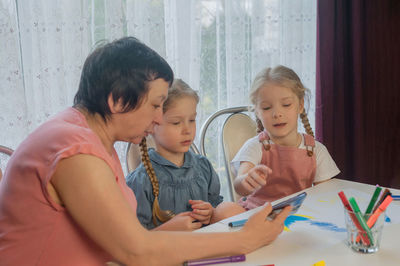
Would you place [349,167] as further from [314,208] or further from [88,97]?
[88,97]

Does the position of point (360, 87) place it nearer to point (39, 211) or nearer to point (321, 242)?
point (321, 242)

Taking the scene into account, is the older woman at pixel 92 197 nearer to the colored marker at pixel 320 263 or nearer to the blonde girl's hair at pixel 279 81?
the colored marker at pixel 320 263

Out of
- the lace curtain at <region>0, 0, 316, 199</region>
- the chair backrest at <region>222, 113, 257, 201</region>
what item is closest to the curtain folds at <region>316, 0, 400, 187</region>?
the lace curtain at <region>0, 0, 316, 199</region>

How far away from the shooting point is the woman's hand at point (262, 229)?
909 millimetres

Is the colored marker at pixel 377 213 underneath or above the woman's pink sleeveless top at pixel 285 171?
above

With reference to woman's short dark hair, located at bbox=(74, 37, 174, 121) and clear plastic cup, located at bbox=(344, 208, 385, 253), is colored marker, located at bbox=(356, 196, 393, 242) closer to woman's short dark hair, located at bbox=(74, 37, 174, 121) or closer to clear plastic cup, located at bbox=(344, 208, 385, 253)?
clear plastic cup, located at bbox=(344, 208, 385, 253)

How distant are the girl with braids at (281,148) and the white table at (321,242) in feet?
1.50

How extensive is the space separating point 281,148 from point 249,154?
0.44ft

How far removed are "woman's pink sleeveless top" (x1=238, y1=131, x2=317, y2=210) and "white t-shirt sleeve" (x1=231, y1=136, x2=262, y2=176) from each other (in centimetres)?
2

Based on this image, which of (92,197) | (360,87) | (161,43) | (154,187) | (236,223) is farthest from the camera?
(360,87)

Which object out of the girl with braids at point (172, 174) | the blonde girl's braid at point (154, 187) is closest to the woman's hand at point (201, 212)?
the girl with braids at point (172, 174)

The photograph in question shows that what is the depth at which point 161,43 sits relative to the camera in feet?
6.60

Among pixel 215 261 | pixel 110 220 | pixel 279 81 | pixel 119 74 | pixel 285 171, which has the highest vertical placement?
pixel 119 74

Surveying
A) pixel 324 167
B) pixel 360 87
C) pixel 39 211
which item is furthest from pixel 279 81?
pixel 360 87
